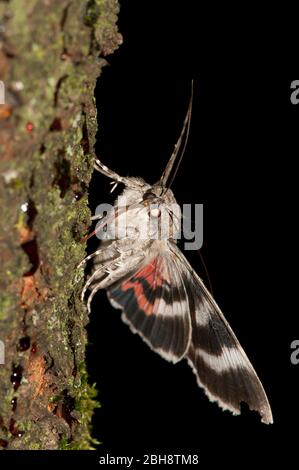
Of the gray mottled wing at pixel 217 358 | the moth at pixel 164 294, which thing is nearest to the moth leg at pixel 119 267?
the moth at pixel 164 294

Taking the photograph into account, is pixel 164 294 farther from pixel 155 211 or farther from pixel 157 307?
pixel 155 211

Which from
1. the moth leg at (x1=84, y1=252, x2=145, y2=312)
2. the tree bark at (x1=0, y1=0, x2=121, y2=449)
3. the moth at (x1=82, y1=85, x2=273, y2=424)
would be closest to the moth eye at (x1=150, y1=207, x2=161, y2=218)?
the moth at (x1=82, y1=85, x2=273, y2=424)

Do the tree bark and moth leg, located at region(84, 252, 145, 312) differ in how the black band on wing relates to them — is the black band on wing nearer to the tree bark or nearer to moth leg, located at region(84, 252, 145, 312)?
moth leg, located at region(84, 252, 145, 312)

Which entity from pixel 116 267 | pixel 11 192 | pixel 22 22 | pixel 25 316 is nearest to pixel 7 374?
pixel 25 316

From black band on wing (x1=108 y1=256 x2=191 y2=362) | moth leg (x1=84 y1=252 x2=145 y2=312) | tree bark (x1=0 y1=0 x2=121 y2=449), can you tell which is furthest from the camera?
moth leg (x1=84 y1=252 x2=145 y2=312)

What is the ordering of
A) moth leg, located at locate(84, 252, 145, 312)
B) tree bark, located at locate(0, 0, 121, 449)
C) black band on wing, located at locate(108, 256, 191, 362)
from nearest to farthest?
tree bark, located at locate(0, 0, 121, 449), black band on wing, located at locate(108, 256, 191, 362), moth leg, located at locate(84, 252, 145, 312)

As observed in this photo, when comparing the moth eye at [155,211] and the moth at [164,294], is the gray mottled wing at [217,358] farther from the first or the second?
the moth eye at [155,211]

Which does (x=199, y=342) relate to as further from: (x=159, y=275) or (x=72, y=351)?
(x=72, y=351)
